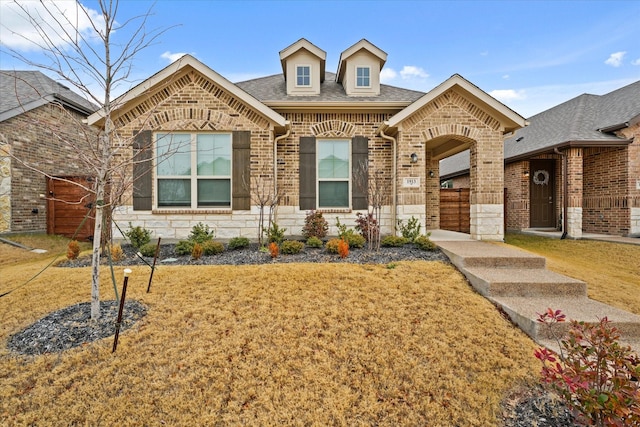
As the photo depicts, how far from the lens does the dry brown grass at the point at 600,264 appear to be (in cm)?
439

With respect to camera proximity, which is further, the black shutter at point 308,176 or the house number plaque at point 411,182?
the black shutter at point 308,176

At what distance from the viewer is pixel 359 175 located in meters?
7.98

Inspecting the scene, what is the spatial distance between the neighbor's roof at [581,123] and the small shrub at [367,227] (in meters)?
6.46

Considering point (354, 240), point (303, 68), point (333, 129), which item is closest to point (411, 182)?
point (354, 240)

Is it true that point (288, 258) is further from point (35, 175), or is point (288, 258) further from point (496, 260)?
point (35, 175)

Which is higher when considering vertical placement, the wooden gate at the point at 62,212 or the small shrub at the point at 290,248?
the wooden gate at the point at 62,212

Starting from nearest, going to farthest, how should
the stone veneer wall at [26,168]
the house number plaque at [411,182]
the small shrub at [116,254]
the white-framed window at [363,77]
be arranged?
the small shrub at [116,254] → the house number plaque at [411,182] → the stone veneer wall at [26,168] → the white-framed window at [363,77]

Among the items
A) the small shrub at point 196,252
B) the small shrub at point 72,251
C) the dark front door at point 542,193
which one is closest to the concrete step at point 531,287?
the small shrub at point 196,252

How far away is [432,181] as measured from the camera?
10.2 m

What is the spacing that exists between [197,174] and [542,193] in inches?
524

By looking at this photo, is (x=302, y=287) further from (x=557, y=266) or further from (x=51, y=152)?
(x=51, y=152)

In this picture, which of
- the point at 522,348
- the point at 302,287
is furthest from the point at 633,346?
the point at 302,287

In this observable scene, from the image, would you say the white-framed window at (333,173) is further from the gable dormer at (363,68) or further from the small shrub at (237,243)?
the small shrub at (237,243)

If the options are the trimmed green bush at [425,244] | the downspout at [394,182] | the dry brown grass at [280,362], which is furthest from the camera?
the downspout at [394,182]
